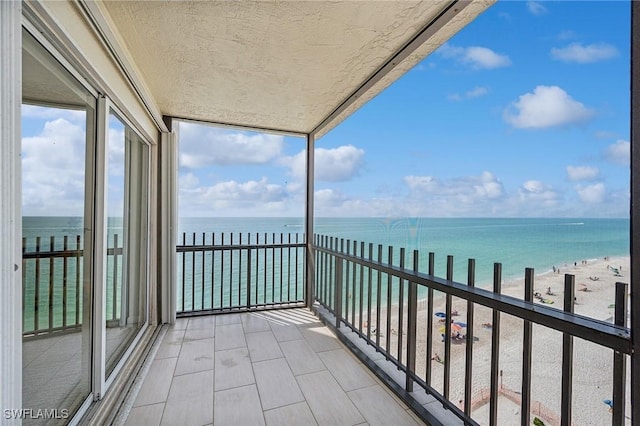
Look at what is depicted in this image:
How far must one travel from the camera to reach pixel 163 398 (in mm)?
1650

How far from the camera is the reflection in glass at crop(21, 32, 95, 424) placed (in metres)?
1.00

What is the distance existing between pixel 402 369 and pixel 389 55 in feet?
6.89

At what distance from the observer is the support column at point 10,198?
746 mm

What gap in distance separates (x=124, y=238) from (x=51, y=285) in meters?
0.90

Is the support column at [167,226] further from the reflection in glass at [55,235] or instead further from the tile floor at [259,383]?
the reflection in glass at [55,235]

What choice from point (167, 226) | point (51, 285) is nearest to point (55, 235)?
point (51, 285)

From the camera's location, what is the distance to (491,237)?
2.35 metres

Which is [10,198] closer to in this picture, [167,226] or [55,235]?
[55,235]

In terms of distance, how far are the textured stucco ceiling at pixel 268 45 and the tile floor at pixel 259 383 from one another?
7.17ft

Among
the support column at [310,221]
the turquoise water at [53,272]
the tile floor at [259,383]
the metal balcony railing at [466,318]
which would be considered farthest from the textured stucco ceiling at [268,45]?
the tile floor at [259,383]

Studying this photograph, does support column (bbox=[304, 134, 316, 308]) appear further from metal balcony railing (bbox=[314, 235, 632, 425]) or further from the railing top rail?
the railing top rail

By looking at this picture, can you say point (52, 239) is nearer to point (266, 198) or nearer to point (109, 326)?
point (109, 326)

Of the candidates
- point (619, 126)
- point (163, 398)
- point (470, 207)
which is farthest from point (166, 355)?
point (470, 207)

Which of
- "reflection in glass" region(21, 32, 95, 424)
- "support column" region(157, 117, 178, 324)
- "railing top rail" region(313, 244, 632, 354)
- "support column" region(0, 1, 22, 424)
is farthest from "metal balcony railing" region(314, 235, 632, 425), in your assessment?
"reflection in glass" region(21, 32, 95, 424)
